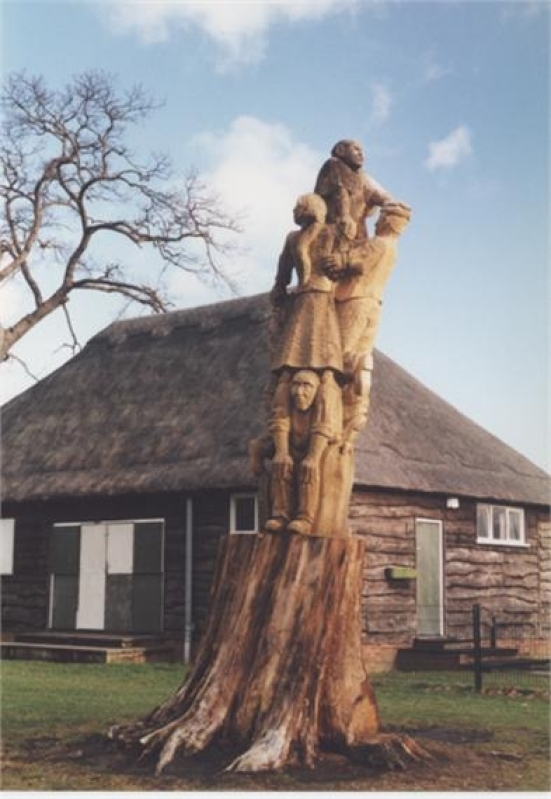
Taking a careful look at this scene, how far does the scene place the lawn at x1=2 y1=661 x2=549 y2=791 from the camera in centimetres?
693

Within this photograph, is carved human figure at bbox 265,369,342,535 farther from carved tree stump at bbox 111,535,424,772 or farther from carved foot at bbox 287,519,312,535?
carved tree stump at bbox 111,535,424,772

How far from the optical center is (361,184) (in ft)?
28.8

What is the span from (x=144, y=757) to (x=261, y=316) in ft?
48.9

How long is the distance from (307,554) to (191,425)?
12.5 meters

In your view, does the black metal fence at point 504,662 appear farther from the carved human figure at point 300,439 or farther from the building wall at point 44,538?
the carved human figure at point 300,439

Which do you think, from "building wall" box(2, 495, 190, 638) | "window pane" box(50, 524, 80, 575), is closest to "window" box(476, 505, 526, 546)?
"building wall" box(2, 495, 190, 638)

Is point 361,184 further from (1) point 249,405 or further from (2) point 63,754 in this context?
(1) point 249,405

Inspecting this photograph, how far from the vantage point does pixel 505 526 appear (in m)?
21.4

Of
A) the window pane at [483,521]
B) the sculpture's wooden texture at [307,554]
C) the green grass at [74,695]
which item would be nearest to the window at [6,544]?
the green grass at [74,695]

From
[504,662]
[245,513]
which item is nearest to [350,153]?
[504,662]

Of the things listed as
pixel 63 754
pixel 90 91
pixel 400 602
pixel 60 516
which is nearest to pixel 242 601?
pixel 63 754

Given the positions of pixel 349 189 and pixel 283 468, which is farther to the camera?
pixel 349 189

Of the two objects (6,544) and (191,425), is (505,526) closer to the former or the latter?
(191,425)

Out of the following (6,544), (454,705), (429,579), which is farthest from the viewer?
(6,544)
